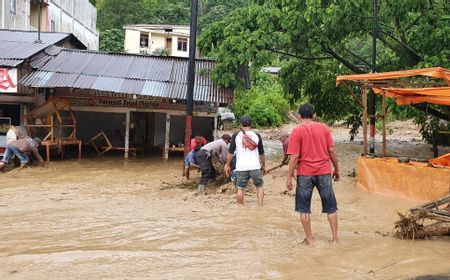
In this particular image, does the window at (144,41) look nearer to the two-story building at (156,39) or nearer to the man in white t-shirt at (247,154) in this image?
the two-story building at (156,39)

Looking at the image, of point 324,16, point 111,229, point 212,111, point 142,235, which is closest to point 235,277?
point 142,235

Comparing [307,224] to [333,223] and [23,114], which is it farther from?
[23,114]

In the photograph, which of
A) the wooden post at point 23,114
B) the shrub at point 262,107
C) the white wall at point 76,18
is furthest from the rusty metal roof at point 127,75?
the shrub at point 262,107

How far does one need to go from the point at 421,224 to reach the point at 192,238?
2848 millimetres

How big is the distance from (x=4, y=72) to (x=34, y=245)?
899 cm

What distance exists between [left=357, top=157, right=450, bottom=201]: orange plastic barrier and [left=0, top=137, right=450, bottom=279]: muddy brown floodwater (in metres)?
0.23

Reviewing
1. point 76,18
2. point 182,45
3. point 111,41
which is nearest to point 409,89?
point 76,18

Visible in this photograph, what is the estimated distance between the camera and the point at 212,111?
15.7 meters

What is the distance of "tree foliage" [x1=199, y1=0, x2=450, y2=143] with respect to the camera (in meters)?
12.8

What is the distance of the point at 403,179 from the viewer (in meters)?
9.00

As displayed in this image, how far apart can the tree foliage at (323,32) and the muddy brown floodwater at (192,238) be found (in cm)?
480

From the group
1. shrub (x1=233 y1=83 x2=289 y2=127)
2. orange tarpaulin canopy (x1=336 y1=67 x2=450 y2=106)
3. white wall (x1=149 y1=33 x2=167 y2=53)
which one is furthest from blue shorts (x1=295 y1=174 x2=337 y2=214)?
white wall (x1=149 y1=33 x2=167 y2=53)

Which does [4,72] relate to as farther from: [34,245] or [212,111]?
[34,245]

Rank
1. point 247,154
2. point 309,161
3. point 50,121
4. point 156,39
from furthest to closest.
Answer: point 156,39 → point 50,121 → point 247,154 → point 309,161
